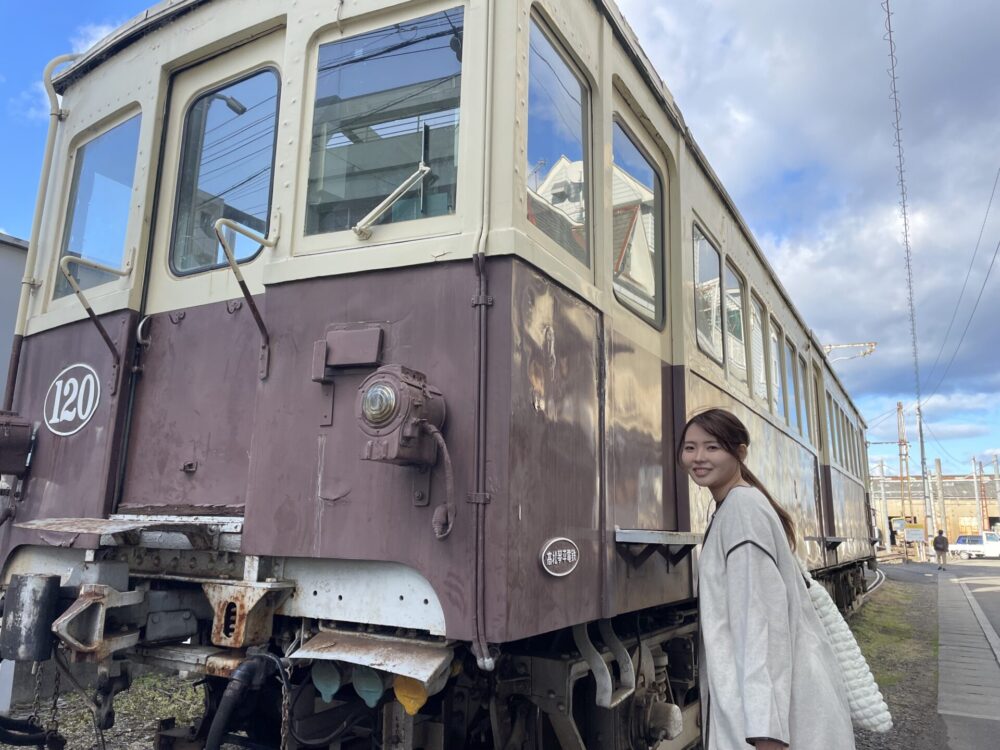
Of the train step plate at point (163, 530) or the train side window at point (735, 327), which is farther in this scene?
the train side window at point (735, 327)

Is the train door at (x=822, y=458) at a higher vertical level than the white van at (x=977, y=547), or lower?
higher

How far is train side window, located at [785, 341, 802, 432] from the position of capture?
702cm

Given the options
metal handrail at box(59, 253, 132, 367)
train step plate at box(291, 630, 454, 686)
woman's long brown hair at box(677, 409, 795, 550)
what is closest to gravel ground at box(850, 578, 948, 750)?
woman's long brown hair at box(677, 409, 795, 550)

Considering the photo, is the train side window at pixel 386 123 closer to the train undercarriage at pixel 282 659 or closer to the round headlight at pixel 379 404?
the round headlight at pixel 379 404

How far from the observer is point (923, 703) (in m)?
6.38

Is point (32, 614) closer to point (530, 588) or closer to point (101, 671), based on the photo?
point (101, 671)

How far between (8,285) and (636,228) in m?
4.35

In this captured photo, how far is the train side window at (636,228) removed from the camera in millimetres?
3227

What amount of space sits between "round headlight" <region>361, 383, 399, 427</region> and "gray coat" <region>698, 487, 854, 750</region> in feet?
2.87

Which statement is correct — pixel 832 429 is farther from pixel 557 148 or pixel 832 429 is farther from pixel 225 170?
pixel 225 170

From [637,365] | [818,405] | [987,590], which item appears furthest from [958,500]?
[637,365]

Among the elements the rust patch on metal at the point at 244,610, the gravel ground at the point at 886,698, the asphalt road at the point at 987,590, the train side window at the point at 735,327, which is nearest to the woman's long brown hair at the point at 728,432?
the rust patch on metal at the point at 244,610

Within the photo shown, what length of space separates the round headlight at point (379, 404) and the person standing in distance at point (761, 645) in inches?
34.3

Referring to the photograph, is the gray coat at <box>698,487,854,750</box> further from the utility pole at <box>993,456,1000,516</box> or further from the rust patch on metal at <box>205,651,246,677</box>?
the utility pole at <box>993,456,1000,516</box>
